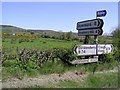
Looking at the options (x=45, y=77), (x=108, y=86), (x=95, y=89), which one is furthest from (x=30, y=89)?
(x=108, y=86)

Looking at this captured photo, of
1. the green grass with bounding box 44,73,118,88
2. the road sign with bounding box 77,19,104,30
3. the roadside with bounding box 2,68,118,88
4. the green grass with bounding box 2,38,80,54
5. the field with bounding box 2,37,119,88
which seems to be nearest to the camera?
the roadside with bounding box 2,68,118,88

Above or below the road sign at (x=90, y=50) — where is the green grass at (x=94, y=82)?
below

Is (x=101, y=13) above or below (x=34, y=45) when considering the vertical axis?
above

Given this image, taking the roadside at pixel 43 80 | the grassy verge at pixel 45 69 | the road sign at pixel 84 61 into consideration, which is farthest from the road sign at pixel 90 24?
the roadside at pixel 43 80

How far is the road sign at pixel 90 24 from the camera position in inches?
495

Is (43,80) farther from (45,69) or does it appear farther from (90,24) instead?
(90,24)

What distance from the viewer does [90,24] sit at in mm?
13031

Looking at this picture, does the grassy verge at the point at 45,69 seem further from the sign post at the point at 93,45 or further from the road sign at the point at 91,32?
the road sign at the point at 91,32

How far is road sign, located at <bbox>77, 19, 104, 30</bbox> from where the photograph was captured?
12.6 meters

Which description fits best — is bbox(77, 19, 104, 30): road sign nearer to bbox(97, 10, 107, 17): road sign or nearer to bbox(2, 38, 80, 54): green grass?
bbox(97, 10, 107, 17): road sign

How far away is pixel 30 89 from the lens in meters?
7.37

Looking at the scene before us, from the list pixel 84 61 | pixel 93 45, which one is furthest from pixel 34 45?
pixel 84 61

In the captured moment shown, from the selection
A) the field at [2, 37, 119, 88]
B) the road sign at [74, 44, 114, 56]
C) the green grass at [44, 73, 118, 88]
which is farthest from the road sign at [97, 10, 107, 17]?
the green grass at [44, 73, 118, 88]

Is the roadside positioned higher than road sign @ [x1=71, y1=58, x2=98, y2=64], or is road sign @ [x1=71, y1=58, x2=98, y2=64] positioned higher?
road sign @ [x1=71, y1=58, x2=98, y2=64]
